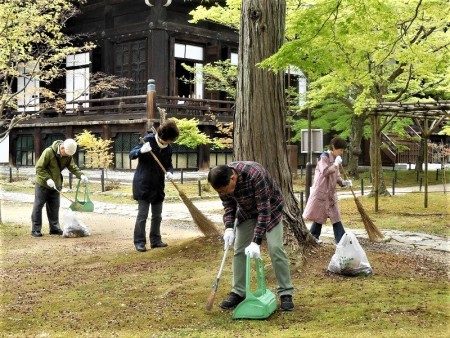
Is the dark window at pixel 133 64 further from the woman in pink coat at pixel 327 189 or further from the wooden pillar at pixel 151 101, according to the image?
the woman in pink coat at pixel 327 189

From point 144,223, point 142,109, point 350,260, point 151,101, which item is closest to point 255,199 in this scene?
point 350,260

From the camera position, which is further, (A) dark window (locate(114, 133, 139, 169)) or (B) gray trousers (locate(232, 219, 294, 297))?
(A) dark window (locate(114, 133, 139, 169))

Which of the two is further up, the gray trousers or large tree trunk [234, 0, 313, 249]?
large tree trunk [234, 0, 313, 249]

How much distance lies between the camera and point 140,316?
16.0 feet

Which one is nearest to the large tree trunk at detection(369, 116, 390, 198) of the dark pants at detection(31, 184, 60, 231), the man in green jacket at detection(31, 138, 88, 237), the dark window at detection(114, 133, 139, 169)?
the man in green jacket at detection(31, 138, 88, 237)

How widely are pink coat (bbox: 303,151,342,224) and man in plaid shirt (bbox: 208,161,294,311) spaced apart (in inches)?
110

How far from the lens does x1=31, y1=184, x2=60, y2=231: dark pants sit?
9320mm

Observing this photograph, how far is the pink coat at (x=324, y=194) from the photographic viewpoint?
25.3 feet

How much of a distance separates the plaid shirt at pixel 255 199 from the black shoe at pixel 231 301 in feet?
2.18

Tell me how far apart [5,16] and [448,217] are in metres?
10.1

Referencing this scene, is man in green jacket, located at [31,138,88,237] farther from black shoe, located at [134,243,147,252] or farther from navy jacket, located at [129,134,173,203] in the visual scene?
black shoe, located at [134,243,147,252]

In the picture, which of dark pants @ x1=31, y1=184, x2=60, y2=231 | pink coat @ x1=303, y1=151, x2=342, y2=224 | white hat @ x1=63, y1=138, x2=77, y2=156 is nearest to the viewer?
pink coat @ x1=303, y1=151, x2=342, y2=224

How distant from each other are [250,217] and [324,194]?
117 inches

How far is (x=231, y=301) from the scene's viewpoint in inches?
200
